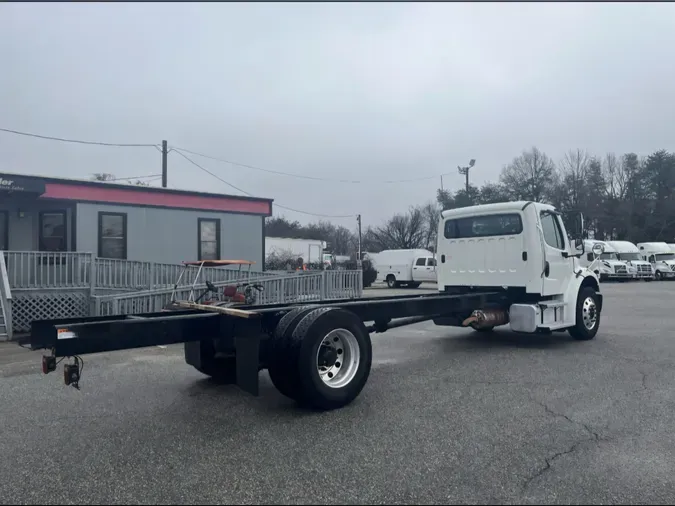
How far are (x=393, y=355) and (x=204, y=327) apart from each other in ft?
14.0

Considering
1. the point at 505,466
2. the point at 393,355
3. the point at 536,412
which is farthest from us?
the point at 393,355

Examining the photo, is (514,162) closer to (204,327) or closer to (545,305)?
(545,305)

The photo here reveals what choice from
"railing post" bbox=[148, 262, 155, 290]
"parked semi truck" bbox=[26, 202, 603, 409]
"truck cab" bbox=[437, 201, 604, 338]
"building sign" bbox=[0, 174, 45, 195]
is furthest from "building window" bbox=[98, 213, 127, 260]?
"truck cab" bbox=[437, 201, 604, 338]

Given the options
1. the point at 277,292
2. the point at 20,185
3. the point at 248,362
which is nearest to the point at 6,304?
the point at 20,185

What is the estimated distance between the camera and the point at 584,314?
33.7 feet

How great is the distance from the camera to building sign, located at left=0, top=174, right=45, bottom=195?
46.6ft

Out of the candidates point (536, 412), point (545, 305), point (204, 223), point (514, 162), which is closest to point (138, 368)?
point (536, 412)

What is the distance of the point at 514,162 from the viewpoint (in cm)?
6050

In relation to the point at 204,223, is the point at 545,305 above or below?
below

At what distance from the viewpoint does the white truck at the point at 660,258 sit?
4057cm

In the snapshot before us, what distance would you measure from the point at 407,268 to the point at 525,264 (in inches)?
903

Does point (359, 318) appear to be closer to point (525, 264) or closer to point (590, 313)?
point (525, 264)

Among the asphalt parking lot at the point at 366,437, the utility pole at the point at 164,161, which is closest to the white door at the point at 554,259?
the asphalt parking lot at the point at 366,437

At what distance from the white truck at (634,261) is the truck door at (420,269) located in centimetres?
1550
